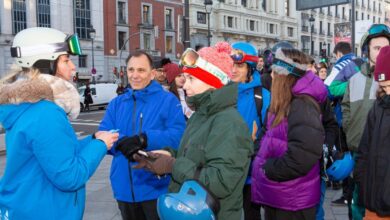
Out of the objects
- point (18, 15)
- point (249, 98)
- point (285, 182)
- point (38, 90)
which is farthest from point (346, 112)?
point (18, 15)

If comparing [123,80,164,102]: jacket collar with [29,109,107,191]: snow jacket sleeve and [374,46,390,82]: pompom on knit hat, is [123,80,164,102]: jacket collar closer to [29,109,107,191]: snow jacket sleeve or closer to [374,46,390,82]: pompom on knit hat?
[29,109,107,191]: snow jacket sleeve

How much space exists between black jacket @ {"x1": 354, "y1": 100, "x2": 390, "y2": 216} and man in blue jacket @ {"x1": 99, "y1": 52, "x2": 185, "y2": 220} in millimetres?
1416

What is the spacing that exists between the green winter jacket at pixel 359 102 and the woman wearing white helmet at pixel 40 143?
252 cm

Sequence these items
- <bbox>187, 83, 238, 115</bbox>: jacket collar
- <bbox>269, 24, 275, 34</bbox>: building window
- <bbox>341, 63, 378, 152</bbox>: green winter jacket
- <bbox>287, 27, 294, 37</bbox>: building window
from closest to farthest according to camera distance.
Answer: <bbox>187, 83, 238, 115</bbox>: jacket collar, <bbox>341, 63, 378, 152</bbox>: green winter jacket, <bbox>269, 24, 275, 34</bbox>: building window, <bbox>287, 27, 294, 37</bbox>: building window

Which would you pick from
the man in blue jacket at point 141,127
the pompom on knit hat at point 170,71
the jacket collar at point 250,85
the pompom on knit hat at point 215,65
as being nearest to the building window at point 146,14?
the pompom on knit hat at point 170,71

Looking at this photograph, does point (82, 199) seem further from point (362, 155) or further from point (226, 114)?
point (362, 155)

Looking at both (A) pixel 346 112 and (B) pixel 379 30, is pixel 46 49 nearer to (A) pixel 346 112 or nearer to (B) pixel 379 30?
(A) pixel 346 112

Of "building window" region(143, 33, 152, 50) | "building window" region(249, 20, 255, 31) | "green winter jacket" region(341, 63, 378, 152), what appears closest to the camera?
"green winter jacket" region(341, 63, 378, 152)

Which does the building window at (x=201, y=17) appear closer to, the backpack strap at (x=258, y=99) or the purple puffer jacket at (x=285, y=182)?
the backpack strap at (x=258, y=99)

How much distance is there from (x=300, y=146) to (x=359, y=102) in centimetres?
140

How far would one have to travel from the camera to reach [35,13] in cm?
3834

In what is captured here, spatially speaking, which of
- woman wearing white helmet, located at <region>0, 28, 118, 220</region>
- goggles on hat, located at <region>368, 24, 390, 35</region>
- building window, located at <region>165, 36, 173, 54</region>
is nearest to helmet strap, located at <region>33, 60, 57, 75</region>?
woman wearing white helmet, located at <region>0, 28, 118, 220</region>

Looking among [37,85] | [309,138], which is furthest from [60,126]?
[309,138]

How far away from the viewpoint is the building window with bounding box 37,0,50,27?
38.5 meters
